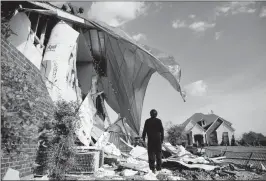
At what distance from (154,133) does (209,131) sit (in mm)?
46940

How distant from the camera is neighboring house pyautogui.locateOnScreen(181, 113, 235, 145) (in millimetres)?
47906

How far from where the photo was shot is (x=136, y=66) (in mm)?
11484

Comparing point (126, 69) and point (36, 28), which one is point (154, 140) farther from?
point (126, 69)

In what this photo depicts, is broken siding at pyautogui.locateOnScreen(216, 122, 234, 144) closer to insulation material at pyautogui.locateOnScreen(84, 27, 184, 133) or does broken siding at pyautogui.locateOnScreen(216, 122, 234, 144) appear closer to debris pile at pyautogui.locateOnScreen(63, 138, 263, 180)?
insulation material at pyautogui.locateOnScreen(84, 27, 184, 133)

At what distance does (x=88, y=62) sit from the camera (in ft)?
40.8

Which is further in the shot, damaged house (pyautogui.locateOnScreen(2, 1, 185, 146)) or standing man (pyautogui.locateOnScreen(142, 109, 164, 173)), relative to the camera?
damaged house (pyautogui.locateOnScreen(2, 1, 185, 146))

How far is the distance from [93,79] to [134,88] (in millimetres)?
2709

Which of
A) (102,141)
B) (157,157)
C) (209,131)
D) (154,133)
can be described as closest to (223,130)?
(209,131)

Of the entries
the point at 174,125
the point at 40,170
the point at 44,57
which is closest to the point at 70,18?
the point at 44,57

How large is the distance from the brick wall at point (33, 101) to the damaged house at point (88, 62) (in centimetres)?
83

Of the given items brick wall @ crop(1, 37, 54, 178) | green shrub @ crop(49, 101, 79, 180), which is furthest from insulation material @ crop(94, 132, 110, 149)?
green shrub @ crop(49, 101, 79, 180)

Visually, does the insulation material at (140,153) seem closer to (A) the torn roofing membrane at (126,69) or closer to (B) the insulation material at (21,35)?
(A) the torn roofing membrane at (126,69)

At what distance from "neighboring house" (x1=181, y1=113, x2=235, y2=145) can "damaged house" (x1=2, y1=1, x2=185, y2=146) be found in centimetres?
3830

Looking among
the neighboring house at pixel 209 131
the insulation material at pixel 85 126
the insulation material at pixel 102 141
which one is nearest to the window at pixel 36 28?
the insulation material at pixel 85 126
